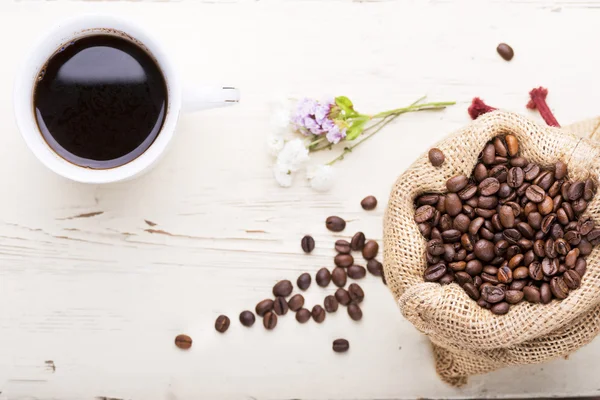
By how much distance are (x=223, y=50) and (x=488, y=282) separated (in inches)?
26.7

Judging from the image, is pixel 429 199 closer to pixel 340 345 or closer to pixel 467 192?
pixel 467 192

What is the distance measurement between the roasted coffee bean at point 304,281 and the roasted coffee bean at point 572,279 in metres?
0.49

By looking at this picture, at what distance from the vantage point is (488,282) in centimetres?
110

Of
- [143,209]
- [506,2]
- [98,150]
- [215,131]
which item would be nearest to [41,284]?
[143,209]

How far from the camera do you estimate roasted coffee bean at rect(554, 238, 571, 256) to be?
1073mm

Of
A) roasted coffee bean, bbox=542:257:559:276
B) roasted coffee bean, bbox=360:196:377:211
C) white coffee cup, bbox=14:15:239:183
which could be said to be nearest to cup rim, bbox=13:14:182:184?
white coffee cup, bbox=14:15:239:183

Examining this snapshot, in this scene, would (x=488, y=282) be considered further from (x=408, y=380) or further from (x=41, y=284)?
(x=41, y=284)

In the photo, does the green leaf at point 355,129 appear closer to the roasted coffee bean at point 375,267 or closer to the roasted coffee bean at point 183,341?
the roasted coffee bean at point 375,267

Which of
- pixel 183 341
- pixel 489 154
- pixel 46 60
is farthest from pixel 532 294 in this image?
pixel 46 60

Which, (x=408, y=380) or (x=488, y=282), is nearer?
(x=488, y=282)

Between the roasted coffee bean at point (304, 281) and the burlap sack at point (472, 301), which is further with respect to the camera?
the roasted coffee bean at point (304, 281)

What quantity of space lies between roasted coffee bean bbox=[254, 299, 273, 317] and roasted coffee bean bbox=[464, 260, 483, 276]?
420mm

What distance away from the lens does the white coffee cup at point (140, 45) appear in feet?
3.66

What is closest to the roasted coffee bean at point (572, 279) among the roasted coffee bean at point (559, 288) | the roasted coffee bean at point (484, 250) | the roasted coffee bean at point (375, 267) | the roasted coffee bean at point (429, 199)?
the roasted coffee bean at point (559, 288)
